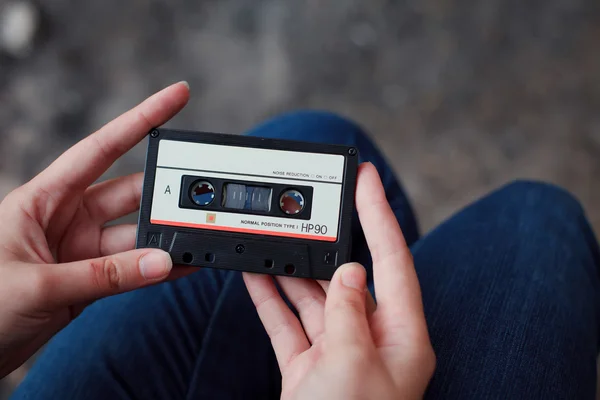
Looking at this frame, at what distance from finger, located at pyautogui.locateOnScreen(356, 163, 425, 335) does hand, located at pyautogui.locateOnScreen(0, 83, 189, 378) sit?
1.05 ft

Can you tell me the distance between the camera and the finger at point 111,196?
107 centimetres

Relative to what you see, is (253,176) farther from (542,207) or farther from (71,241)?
(542,207)

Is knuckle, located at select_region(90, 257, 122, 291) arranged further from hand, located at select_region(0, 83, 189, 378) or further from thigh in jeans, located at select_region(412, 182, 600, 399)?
thigh in jeans, located at select_region(412, 182, 600, 399)

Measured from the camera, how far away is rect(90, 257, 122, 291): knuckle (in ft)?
2.81

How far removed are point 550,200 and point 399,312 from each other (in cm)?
63

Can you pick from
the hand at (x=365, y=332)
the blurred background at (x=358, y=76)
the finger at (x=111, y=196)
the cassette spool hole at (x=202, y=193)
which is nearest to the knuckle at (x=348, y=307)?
the hand at (x=365, y=332)

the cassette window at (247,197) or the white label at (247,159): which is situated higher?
the white label at (247,159)

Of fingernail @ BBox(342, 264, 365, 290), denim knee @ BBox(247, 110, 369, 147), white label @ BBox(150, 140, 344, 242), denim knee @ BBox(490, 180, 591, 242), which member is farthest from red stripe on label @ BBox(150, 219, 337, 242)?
denim knee @ BBox(490, 180, 591, 242)

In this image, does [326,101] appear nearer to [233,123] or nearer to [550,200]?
[233,123]

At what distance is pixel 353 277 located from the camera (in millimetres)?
803

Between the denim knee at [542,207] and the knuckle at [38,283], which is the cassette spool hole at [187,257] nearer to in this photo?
the knuckle at [38,283]

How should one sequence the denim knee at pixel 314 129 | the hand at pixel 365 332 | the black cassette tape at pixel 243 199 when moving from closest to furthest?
1. the hand at pixel 365 332
2. the black cassette tape at pixel 243 199
3. the denim knee at pixel 314 129

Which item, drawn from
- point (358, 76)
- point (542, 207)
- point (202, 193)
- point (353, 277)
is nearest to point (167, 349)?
point (202, 193)

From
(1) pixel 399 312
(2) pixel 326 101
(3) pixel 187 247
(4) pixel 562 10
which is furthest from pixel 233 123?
(1) pixel 399 312
